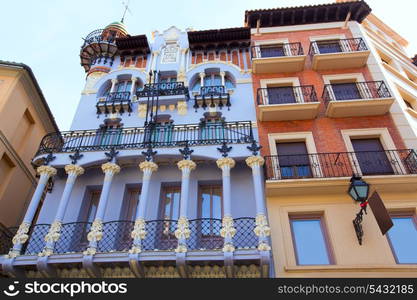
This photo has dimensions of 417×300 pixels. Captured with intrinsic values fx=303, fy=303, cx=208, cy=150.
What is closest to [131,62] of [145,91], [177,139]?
[145,91]

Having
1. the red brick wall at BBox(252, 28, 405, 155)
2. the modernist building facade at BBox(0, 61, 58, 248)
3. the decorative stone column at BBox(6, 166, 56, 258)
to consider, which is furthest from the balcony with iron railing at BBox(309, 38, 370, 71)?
the modernist building facade at BBox(0, 61, 58, 248)

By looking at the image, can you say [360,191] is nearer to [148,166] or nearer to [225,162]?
[225,162]

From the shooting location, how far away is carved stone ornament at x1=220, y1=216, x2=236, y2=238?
911 cm

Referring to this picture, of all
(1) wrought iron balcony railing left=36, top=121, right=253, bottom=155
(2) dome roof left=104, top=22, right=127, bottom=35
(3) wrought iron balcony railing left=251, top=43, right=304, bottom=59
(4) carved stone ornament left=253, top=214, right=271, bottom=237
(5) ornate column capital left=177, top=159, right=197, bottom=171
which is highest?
(2) dome roof left=104, top=22, right=127, bottom=35

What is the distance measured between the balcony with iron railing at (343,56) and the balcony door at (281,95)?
2.08m

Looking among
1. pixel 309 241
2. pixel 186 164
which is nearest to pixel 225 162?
pixel 186 164

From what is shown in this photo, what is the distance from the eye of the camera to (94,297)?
293 inches

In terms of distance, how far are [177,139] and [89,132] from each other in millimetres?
3819

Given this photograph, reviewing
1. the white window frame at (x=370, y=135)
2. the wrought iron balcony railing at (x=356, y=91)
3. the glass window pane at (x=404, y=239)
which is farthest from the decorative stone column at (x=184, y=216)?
the wrought iron balcony railing at (x=356, y=91)

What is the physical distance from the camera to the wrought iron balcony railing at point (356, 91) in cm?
1355

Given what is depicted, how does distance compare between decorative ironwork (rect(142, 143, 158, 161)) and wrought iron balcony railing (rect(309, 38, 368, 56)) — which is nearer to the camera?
decorative ironwork (rect(142, 143, 158, 161))

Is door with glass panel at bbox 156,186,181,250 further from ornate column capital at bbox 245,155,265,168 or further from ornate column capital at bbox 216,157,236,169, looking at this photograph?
ornate column capital at bbox 245,155,265,168

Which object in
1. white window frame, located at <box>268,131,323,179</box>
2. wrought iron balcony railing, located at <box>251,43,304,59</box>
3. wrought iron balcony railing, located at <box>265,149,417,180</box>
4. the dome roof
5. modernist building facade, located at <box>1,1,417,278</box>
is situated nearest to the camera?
modernist building facade, located at <box>1,1,417,278</box>

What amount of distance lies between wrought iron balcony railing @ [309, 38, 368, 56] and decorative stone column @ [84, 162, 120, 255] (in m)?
11.5
